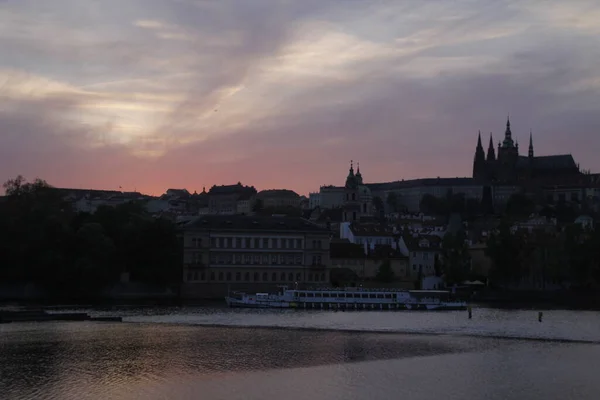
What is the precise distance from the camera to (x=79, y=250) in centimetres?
10531

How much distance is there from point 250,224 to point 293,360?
69.9 m

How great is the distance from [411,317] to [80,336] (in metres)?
35.4

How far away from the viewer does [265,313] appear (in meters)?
88.6

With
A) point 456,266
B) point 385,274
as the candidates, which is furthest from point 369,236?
point 456,266

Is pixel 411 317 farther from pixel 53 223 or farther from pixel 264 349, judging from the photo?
pixel 53 223

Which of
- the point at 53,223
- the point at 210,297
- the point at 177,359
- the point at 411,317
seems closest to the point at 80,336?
the point at 177,359

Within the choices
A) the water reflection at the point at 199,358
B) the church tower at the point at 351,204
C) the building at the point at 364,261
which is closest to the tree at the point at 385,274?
the building at the point at 364,261

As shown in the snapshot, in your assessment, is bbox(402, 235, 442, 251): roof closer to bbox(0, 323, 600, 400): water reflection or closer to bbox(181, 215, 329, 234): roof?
bbox(181, 215, 329, 234): roof

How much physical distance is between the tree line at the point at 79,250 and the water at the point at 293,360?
30.3 m

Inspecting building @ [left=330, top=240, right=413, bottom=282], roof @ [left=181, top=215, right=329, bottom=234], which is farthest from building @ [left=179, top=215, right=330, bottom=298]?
building @ [left=330, top=240, right=413, bottom=282]

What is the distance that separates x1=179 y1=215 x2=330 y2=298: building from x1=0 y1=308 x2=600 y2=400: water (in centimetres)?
3906

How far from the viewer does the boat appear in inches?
3871

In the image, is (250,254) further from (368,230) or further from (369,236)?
(368,230)

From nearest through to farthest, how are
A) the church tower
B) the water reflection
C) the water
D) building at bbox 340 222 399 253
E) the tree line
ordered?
the water < the water reflection < the tree line < building at bbox 340 222 399 253 < the church tower
